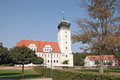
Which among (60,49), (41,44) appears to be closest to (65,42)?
(60,49)

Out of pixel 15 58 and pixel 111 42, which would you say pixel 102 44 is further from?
pixel 15 58

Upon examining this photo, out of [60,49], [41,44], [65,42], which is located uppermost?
[65,42]

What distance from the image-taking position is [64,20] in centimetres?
6831

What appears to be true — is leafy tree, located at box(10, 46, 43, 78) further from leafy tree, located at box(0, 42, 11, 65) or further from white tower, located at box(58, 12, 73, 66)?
white tower, located at box(58, 12, 73, 66)

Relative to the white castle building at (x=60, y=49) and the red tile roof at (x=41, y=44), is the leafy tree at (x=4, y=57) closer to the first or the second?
the red tile roof at (x=41, y=44)

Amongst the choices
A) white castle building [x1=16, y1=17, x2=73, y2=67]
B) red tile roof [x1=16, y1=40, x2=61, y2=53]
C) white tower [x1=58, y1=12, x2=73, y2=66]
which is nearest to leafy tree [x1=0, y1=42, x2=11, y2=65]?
red tile roof [x1=16, y1=40, x2=61, y2=53]

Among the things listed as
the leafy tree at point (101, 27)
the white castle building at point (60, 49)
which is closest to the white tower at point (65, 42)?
the white castle building at point (60, 49)

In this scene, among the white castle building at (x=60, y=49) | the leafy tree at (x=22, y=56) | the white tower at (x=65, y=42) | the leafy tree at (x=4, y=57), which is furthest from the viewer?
the white tower at (x=65, y=42)

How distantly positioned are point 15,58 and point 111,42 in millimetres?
13599

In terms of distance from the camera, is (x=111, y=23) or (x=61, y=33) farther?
(x=61, y=33)

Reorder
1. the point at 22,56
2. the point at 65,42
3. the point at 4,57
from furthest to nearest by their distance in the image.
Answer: the point at 65,42
the point at 4,57
the point at 22,56

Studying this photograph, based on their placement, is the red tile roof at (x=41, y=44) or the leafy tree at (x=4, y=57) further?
the red tile roof at (x=41, y=44)

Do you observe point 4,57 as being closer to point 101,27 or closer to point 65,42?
point 101,27

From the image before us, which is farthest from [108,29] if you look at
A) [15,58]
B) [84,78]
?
[15,58]
